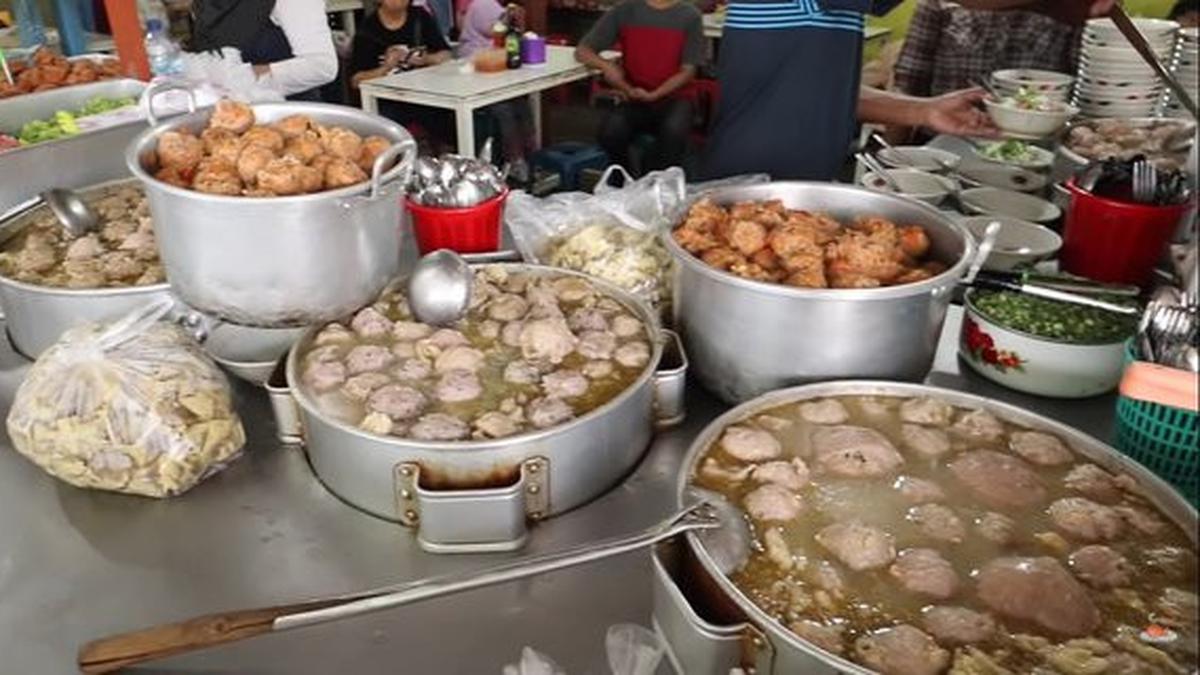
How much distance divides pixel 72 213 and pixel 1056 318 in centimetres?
174

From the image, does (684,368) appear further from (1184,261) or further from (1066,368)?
(1184,261)

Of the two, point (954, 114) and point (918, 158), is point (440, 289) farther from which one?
point (918, 158)

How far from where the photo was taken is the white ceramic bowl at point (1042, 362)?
1.40 m

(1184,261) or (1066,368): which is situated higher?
(1184,261)

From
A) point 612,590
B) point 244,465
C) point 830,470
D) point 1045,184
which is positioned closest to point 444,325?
point 244,465

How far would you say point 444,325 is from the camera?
1.45 metres

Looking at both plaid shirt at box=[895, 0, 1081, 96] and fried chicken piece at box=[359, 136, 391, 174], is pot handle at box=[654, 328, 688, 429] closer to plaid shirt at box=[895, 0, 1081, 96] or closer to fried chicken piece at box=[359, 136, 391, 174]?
fried chicken piece at box=[359, 136, 391, 174]

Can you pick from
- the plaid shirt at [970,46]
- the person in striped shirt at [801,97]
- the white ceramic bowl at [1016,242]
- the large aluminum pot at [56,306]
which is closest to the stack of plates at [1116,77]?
the person in striped shirt at [801,97]

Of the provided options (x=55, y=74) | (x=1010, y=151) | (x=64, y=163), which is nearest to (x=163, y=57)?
(x=55, y=74)

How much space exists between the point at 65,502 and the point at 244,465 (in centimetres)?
23

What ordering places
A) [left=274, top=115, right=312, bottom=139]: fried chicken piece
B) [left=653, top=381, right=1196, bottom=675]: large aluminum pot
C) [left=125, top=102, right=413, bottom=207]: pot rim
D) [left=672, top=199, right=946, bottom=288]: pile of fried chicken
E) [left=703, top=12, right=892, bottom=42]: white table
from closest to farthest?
[left=653, top=381, right=1196, bottom=675]: large aluminum pot < [left=125, top=102, right=413, bottom=207]: pot rim < [left=672, top=199, right=946, bottom=288]: pile of fried chicken < [left=274, top=115, right=312, bottom=139]: fried chicken piece < [left=703, top=12, right=892, bottom=42]: white table

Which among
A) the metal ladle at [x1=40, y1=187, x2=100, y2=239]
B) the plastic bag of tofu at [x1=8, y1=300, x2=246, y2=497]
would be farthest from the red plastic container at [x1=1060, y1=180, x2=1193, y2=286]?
the metal ladle at [x1=40, y1=187, x2=100, y2=239]

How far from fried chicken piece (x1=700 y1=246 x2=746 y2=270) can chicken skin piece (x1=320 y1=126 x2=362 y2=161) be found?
549 mm

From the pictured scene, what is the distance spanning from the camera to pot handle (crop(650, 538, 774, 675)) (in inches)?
34.2
